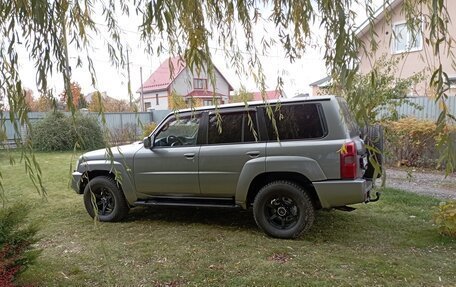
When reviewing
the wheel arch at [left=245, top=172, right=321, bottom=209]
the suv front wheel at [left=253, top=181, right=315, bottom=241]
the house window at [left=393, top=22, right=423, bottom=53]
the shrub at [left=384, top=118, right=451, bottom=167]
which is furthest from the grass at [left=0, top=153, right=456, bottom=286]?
the shrub at [left=384, top=118, right=451, bottom=167]

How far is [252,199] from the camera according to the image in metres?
4.88

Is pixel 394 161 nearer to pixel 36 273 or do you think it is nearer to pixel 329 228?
pixel 329 228

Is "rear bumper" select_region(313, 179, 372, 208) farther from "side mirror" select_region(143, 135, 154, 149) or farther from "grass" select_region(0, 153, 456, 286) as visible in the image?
"side mirror" select_region(143, 135, 154, 149)

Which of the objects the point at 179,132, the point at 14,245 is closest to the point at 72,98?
the point at 14,245

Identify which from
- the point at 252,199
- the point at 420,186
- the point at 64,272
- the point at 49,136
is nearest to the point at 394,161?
the point at 420,186

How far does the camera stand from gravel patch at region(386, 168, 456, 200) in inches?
282

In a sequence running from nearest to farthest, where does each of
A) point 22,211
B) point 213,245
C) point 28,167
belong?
point 28,167 < point 22,211 < point 213,245

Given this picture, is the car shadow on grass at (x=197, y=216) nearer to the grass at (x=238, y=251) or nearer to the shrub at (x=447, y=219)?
the grass at (x=238, y=251)

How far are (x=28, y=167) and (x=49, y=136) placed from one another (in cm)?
1442

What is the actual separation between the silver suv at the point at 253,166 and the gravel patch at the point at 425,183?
11.3 ft

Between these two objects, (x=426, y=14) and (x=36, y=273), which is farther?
(x=36, y=273)

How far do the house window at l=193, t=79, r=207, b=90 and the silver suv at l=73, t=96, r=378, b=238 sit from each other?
172cm

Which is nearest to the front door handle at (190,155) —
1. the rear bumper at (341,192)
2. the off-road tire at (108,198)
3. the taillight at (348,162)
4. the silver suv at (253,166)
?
the silver suv at (253,166)

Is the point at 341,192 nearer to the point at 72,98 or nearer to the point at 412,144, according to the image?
the point at 72,98
